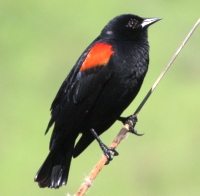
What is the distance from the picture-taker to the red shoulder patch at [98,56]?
4383 millimetres

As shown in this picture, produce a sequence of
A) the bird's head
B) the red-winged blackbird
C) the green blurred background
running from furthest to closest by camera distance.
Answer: the green blurred background → the bird's head → the red-winged blackbird

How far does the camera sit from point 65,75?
8688 mm

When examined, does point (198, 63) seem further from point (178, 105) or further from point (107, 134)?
point (107, 134)

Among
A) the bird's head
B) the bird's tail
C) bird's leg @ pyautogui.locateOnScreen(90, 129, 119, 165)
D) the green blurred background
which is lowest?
the green blurred background

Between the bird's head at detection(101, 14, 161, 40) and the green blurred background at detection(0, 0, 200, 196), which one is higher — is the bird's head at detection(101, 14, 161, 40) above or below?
→ above

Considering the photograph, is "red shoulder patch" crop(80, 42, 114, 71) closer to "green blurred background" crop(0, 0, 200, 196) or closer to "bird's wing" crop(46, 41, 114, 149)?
"bird's wing" crop(46, 41, 114, 149)

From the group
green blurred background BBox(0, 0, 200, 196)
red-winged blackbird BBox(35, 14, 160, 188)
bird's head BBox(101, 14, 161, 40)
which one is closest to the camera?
red-winged blackbird BBox(35, 14, 160, 188)

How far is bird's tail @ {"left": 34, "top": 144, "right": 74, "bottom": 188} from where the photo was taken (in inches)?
176

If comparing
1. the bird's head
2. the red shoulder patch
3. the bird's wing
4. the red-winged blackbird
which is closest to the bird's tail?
the red-winged blackbird

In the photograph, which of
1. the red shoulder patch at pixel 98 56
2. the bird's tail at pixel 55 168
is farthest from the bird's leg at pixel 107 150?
the red shoulder patch at pixel 98 56

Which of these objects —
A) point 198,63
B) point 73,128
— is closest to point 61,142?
point 73,128

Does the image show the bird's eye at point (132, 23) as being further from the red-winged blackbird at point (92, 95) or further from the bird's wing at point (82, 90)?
the bird's wing at point (82, 90)

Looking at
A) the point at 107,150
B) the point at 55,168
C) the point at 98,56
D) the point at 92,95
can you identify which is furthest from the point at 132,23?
the point at 55,168

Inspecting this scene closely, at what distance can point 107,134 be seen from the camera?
7.70 meters
